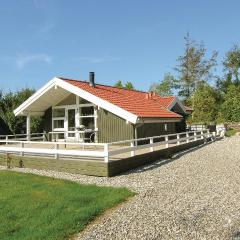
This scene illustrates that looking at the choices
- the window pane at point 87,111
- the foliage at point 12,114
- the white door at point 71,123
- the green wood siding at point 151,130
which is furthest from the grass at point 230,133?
the foliage at point 12,114

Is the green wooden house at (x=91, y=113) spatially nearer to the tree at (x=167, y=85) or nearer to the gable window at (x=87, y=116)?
the gable window at (x=87, y=116)

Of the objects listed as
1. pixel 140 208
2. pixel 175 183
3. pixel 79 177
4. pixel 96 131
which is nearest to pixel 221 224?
pixel 140 208

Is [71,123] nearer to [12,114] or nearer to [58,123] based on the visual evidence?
[58,123]

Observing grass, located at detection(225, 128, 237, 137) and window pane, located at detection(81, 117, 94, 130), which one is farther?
grass, located at detection(225, 128, 237, 137)

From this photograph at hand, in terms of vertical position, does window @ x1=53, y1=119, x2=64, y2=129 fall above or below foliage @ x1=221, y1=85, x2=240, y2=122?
Result: below

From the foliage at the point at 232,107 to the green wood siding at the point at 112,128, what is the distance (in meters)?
31.6

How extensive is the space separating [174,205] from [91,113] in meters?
12.4

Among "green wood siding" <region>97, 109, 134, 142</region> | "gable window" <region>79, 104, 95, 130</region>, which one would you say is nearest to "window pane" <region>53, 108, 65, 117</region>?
"gable window" <region>79, 104, 95, 130</region>

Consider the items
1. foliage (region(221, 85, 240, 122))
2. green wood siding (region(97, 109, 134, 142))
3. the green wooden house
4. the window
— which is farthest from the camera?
foliage (region(221, 85, 240, 122))

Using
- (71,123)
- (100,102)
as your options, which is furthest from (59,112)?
(100,102)

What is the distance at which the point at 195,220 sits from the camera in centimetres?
757

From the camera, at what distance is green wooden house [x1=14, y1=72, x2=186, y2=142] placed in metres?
18.5

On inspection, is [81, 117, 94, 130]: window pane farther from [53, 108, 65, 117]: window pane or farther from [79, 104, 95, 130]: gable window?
[53, 108, 65, 117]: window pane

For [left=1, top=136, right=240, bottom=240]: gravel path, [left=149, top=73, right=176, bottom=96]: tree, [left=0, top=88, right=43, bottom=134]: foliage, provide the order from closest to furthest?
1. [left=1, top=136, right=240, bottom=240]: gravel path
2. [left=0, top=88, right=43, bottom=134]: foliage
3. [left=149, top=73, right=176, bottom=96]: tree
